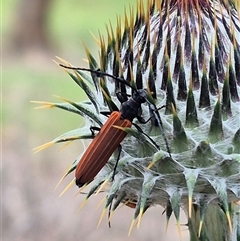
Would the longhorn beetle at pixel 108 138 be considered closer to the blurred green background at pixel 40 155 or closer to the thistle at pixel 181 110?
the thistle at pixel 181 110

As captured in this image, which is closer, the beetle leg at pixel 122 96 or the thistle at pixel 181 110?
the thistle at pixel 181 110

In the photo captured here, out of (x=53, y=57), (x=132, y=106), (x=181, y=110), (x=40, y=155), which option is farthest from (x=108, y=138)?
(x=53, y=57)

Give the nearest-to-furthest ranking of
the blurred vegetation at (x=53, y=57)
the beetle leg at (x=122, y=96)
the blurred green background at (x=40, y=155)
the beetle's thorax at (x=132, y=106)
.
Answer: the beetle's thorax at (x=132, y=106) → the beetle leg at (x=122, y=96) → the blurred green background at (x=40, y=155) → the blurred vegetation at (x=53, y=57)

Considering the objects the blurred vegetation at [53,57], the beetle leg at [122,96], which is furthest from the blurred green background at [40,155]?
the beetle leg at [122,96]

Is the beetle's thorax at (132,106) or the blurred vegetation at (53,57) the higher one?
the blurred vegetation at (53,57)

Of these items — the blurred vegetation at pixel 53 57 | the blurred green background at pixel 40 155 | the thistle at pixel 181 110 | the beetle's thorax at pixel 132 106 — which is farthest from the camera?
the blurred vegetation at pixel 53 57

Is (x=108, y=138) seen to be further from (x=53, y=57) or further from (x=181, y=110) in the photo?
(x=53, y=57)

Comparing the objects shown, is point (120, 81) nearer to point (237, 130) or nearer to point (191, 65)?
point (191, 65)

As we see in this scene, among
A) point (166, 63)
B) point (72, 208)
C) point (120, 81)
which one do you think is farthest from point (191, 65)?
point (72, 208)
